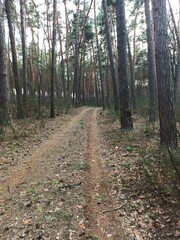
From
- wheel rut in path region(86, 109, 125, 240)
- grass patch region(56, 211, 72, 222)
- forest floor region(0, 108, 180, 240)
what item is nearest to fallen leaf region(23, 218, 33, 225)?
forest floor region(0, 108, 180, 240)

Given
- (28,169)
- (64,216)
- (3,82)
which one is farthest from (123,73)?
(64,216)

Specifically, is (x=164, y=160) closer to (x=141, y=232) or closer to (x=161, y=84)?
(x=141, y=232)

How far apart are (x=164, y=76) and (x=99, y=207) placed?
155 inches

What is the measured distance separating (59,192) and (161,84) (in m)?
3.86

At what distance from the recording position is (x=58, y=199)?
469cm

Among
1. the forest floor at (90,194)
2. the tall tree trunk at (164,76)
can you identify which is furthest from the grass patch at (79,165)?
the tall tree trunk at (164,76)

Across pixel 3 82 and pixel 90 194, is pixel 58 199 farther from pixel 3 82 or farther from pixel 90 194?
pixel 3 82

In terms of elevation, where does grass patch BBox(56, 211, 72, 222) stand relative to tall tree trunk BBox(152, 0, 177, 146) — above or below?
below

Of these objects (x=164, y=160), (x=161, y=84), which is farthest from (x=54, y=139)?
(x=164, y=160)

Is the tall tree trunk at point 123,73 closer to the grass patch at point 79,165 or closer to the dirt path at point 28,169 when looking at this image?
the dirt path at point 28,169

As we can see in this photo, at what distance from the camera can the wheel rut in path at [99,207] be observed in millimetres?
3688

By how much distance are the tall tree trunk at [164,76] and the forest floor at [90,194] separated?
957 millimetres

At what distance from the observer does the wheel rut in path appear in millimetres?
3688

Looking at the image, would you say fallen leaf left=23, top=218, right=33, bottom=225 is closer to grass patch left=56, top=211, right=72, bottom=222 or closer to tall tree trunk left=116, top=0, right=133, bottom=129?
grass patch left=56, top=211, right=72, bottom=222
